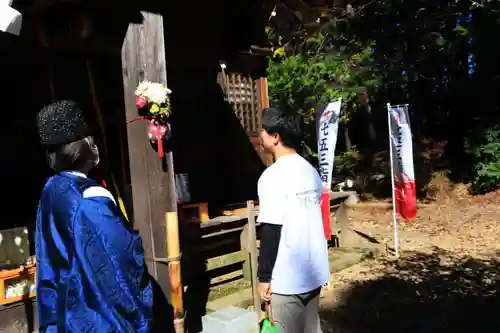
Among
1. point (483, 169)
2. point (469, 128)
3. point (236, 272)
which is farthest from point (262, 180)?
point (469, 128)

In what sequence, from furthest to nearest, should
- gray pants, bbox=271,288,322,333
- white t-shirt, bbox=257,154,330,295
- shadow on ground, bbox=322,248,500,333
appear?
shadow on ground, bbox=322,248,500,333 < gray pants, bbox=271,288,322,333 < white t-shirt, bbox=257,154,330,295

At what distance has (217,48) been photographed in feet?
24.3

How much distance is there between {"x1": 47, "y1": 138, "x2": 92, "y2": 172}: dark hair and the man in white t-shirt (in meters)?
1.11

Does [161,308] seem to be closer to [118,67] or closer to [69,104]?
[69,104]

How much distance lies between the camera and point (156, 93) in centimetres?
391

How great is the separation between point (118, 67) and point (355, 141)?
1308 cm

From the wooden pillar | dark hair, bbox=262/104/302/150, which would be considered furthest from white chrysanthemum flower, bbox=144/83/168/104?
dark hair, bbox=262/104/302/150

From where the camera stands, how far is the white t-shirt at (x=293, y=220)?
2.85 m

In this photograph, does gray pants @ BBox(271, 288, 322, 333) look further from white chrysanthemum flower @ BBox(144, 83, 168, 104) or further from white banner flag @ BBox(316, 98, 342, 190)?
white banner flag @ BBox(316, 98, 342, 190)

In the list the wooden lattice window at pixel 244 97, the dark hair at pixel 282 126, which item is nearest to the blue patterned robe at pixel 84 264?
the dark hair at pixel 282 126

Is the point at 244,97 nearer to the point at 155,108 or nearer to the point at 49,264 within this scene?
the point at 155,108

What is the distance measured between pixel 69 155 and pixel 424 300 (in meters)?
4.96

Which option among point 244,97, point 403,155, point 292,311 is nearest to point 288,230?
point 292,311

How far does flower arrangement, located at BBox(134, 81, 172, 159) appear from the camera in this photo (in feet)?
12.9
